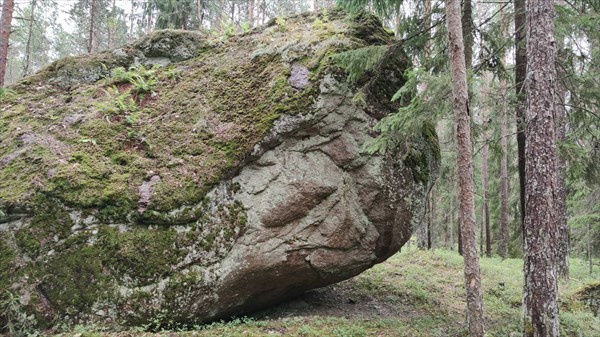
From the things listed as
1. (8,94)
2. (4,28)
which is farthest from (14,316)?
(4,28)

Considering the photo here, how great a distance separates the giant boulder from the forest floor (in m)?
0.56

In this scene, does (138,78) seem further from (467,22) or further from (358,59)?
(467,22)

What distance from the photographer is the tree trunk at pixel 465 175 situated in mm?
5039

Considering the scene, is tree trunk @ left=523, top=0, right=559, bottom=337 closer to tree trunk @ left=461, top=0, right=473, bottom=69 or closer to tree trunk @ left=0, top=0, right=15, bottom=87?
tree trunk @ left=461, top=0, right=473, bottom=69

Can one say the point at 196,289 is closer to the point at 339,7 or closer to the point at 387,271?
the point at 339,7

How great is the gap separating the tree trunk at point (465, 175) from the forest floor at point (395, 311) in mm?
1544

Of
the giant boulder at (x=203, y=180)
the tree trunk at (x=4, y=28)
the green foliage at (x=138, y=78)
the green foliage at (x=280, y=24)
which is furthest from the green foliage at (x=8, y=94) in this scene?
the green foliage at (x=280, y=24)

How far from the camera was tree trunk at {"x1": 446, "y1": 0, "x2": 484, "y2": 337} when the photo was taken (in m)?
5.04

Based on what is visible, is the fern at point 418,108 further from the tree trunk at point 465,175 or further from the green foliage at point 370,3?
the green foliage at point 370,3

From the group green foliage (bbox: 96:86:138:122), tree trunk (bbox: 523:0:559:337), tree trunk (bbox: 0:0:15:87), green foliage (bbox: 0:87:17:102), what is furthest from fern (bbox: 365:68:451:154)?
tree trunk (bbox: 0:0:15:87)

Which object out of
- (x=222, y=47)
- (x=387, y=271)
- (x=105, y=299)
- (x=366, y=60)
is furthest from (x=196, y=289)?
(x=387, y=271)

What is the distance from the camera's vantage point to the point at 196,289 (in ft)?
19.2

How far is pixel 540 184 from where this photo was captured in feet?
17.1

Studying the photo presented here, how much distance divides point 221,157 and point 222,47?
10.7ft
